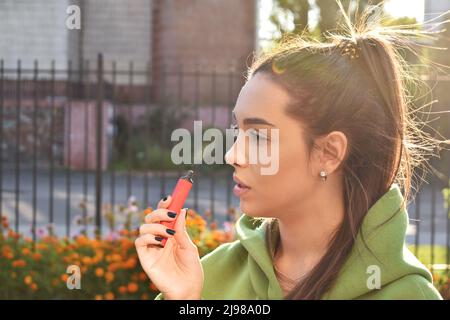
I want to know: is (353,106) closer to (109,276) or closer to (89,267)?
(109,276)

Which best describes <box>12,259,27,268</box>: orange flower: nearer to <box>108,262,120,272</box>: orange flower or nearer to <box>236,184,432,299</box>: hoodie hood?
<box>108,262,120,272</box>: orange flower

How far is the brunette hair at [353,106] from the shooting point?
1671mm

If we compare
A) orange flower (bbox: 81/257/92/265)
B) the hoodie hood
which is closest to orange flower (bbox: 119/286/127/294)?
orange flower (bbox: 81/257/92/265)

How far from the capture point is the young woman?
1579 mm

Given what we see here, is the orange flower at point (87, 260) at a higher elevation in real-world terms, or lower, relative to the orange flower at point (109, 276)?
higher

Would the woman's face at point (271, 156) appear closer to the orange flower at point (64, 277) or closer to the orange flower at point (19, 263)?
the orange flower at point (64, 277)

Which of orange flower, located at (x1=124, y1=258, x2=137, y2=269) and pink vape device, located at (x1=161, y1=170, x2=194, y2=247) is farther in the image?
orange flower, located at (x1=124, y1=258, x2=137, y2=269)

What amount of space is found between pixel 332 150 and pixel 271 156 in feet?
0.57

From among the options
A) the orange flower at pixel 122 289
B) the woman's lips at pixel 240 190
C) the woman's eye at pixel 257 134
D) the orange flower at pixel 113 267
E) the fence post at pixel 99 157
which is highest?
the woman's eye at pixel 257 134

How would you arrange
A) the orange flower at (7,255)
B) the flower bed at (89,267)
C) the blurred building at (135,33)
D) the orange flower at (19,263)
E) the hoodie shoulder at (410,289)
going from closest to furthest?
1. the hoodie shoulder at (410,289)
2. the flower bed at (89,267)
3. the orange flower at (19,263)
4. the orange flower at (7,255)
5. the blurred building at (135,33)

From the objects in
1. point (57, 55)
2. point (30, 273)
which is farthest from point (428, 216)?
point (57, 55)

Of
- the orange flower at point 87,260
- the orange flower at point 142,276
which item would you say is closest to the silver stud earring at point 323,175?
the orange flower at point 142,276

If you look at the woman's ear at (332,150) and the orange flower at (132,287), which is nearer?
the woman's ear at (332,150)

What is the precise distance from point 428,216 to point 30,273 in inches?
299
